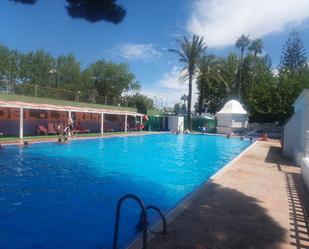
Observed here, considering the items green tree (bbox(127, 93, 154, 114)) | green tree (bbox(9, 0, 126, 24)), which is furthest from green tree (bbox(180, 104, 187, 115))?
green tree (bbox(9, 0, 126, 24))

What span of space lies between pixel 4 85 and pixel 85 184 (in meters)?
16.1

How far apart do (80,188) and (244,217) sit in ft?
18.0

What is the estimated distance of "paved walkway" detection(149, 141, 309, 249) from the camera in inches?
201

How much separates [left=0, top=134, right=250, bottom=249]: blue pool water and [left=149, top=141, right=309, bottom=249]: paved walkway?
1197mm

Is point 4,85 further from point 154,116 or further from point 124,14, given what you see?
point 154,116

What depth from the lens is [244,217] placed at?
6.35 m

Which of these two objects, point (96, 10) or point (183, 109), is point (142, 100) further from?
point (96, 10)

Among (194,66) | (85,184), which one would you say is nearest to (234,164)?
(85,184)

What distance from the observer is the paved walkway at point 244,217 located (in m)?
5.09

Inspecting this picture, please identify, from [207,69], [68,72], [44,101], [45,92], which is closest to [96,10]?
[44,101]

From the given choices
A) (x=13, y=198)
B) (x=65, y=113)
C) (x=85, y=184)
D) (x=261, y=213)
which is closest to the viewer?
(x=261, y=213)

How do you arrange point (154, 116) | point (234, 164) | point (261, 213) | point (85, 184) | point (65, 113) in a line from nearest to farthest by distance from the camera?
point (261, 213) < point (85, 184) < point (234, 164) < point (65, 113) < point (154, 116)

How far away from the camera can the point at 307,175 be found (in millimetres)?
8898

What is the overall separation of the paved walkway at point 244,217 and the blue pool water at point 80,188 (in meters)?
1.20
